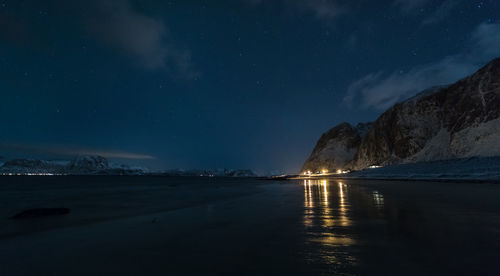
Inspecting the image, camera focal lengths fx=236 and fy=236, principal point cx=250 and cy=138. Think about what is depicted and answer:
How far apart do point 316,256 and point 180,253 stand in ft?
8.58

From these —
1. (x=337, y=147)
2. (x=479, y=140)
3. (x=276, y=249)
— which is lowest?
(x=276, y=249)

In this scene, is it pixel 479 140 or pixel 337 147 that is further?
pixel 337 147

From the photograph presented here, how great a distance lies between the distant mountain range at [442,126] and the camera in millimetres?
42781

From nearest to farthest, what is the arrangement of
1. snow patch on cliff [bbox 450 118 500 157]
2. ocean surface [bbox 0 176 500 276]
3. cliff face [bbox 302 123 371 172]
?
ocean surface [bbox 0 176 500 276] → snow patch on cliff [bbox 450 118 500 157] → cliff face [bbox 302 123 371 172]

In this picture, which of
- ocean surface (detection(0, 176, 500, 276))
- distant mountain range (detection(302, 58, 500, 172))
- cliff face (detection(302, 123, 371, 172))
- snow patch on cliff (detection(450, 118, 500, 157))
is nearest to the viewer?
ocean surface (detection(0, 176, 500, 276))

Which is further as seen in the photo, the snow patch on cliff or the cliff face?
the cliff face

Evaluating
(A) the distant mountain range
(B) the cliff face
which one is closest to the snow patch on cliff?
(A) the distant mountain range

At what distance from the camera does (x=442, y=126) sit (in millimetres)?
57969

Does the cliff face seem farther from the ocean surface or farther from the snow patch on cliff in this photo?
the ocean surface

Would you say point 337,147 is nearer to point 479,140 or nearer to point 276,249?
point 479,140

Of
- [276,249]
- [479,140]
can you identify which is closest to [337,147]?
[479,140]

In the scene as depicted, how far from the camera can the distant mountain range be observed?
140 ft

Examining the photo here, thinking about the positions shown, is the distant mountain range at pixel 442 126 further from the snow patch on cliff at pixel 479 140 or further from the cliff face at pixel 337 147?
the cliff face at pixel 337 147

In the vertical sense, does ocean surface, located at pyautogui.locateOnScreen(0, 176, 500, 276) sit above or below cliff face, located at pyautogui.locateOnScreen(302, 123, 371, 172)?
below
